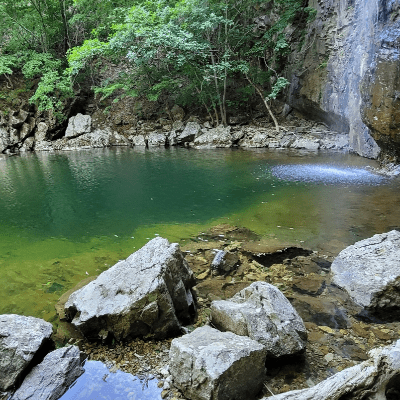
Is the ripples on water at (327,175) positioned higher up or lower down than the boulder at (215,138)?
lower down

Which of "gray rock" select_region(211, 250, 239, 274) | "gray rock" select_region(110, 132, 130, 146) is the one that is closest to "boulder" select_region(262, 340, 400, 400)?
"gray rock" select_region(211, 250, 239, 274)

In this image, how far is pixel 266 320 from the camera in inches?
135

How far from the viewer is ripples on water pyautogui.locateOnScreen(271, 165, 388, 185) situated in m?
11.1

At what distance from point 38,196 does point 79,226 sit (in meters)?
3.91

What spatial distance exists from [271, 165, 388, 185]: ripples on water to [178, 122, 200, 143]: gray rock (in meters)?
10.4

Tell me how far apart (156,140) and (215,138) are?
4.79m

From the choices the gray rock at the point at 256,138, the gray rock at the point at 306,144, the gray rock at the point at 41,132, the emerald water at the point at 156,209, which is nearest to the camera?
the emerald water at the point at 156,209

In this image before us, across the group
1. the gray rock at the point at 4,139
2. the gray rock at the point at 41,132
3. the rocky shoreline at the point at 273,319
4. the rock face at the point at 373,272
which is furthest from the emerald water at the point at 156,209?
the gray rock at the point at 41,132

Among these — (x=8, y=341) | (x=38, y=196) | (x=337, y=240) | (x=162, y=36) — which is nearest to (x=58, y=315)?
(x=8, y=341)

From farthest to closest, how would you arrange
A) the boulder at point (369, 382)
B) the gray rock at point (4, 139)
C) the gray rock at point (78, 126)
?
the gray rock at point (78, 126), the gray rock at point (4, 139), the boulder at point (369, 382)

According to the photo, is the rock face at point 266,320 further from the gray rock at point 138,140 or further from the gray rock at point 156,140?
the gray rock at point 138,140

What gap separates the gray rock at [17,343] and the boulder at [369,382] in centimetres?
265

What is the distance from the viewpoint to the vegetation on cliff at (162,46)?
17797mm

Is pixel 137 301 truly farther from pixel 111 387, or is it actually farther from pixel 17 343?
pixel 17 343
